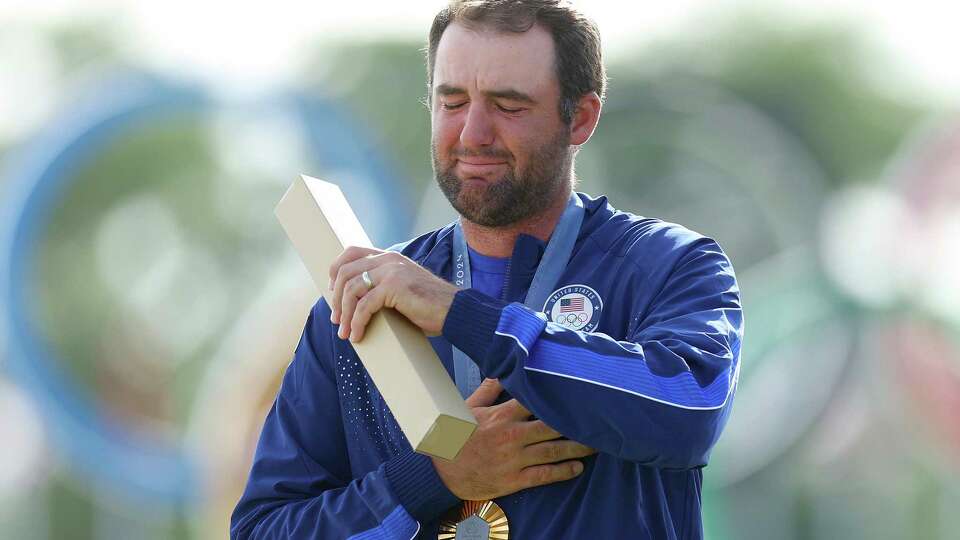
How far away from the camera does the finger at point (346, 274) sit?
3150 millimetres

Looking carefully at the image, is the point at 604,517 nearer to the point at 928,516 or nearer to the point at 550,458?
the point at 550,458

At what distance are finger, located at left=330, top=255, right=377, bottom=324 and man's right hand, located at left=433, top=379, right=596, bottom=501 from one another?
43 centimetres

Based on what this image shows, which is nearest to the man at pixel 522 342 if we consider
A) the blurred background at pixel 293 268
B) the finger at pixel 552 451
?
the finger at pixel 552 451

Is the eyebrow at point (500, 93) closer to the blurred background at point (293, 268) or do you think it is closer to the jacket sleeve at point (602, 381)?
the jacket sleeve at point (602, 381)

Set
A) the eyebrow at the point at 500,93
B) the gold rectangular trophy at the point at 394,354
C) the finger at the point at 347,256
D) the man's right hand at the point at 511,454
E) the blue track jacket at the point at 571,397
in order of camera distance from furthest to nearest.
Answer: the eyebrow at the point at 500,93
the man's right hand at the point at 511,454
the finger at the point at 347,256
the blue track jacket at the point at 571,397
the gold rectangular trophy at the point at 394,354

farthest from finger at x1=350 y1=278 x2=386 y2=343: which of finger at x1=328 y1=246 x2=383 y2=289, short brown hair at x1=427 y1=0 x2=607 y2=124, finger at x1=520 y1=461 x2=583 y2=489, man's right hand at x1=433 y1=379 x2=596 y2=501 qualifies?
short brown hair at x1=427 y1=0 x2=607 y2=124

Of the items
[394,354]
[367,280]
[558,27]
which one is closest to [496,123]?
[558,27]

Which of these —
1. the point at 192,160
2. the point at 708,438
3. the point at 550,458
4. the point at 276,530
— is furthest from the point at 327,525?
the point at 192,160

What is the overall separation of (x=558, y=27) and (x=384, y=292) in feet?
3.31

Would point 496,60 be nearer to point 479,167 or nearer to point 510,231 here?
point 479,167

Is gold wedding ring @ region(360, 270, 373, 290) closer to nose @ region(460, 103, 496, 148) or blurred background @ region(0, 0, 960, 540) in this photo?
nose @ region(460, 103, 496, 148)

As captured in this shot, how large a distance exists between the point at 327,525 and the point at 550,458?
0.58 meters

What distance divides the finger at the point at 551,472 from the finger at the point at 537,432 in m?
0.07

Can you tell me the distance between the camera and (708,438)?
3166 millimetres
